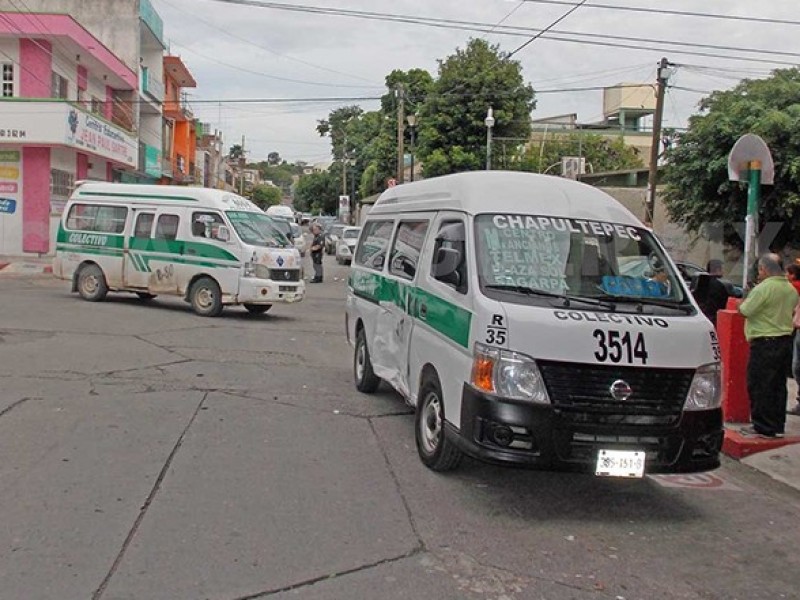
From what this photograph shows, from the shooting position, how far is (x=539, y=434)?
4957 millimetres

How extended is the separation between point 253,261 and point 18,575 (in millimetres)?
10766

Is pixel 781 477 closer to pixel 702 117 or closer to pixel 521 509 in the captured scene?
pixel 521 509

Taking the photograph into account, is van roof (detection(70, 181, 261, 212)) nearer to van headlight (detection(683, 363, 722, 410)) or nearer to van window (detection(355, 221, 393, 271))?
van window (detection(355, 221, 393, 271))

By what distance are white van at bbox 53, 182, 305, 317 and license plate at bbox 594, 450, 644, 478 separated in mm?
10368

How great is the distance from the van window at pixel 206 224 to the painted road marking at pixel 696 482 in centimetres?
1040

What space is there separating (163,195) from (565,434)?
477 inches

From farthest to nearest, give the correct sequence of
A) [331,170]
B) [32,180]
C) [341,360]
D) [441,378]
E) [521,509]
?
[331,170] → [32,180] → [341,360] → [441,378] → [521,509]

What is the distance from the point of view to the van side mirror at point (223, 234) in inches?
574

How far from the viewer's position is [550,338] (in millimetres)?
4965

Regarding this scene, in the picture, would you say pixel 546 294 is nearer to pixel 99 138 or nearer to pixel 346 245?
pixel 99 138

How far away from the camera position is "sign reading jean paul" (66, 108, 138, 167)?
84.6 ft

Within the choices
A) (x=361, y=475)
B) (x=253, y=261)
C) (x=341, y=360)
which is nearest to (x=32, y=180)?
(x=253, y=261)

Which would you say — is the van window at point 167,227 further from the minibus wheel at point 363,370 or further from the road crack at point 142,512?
the road crack at point 142,512

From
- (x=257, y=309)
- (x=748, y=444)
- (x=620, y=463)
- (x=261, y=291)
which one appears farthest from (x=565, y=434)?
(x=257, y=309)
